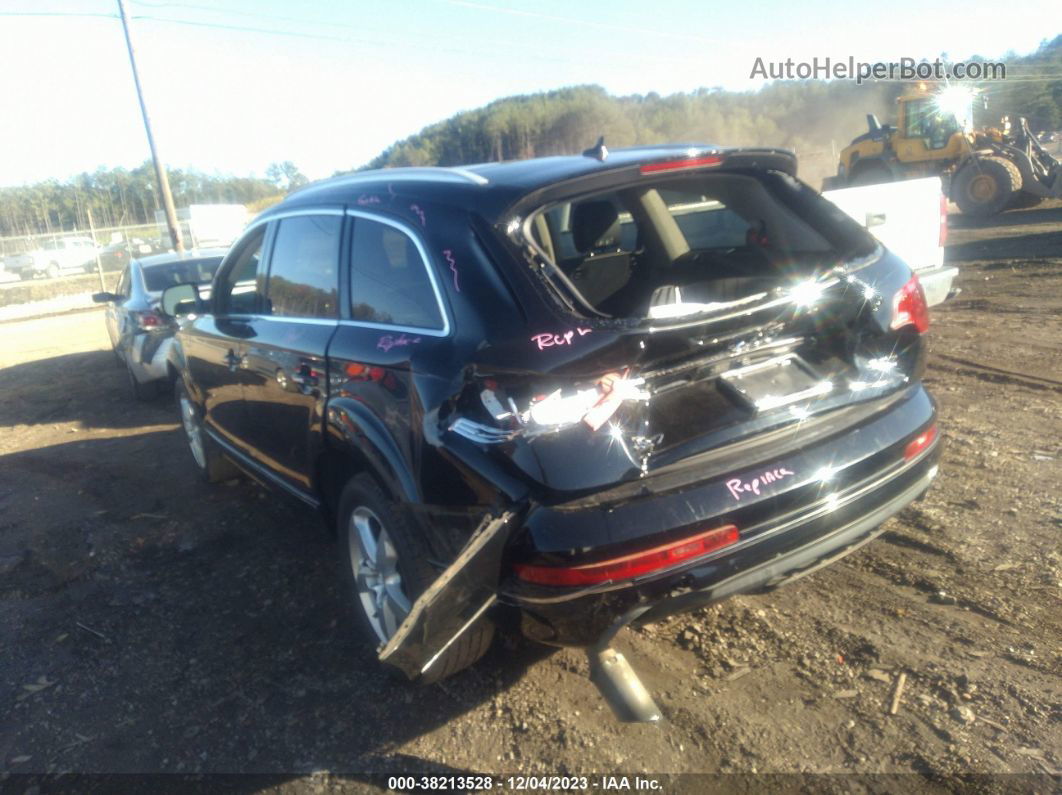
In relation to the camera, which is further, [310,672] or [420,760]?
[310,672]

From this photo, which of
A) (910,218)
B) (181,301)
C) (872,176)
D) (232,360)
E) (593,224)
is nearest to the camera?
(593,224)

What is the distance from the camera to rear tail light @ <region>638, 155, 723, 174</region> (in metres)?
2.91

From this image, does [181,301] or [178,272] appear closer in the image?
[181,301]

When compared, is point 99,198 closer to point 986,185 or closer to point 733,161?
point 986,185

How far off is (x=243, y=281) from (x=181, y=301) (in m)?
1.01

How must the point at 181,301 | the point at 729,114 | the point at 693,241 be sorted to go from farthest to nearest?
the point at 729,114 → the point at 181,301 → the point at 693,241

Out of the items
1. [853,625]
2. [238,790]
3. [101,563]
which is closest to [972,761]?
[853,625]

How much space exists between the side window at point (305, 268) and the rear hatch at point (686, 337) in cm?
93

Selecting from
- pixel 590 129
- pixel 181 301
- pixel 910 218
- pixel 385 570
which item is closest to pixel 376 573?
pixel 385 570

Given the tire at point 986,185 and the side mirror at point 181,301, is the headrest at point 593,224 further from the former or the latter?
the tire at point 986,185

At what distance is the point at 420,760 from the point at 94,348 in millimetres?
12344

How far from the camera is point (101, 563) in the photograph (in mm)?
4723

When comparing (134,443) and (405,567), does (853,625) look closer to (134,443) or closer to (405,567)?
(405,567)

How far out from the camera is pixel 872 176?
19672 mm
